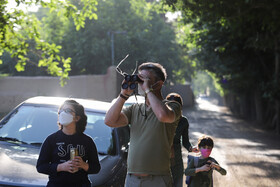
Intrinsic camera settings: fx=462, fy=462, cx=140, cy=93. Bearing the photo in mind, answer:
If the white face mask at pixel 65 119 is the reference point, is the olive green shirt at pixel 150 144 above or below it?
below

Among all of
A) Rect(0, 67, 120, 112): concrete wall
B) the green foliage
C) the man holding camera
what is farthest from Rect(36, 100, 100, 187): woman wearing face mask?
the green foliage

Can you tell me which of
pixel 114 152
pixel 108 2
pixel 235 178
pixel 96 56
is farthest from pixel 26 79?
pixel 114 152

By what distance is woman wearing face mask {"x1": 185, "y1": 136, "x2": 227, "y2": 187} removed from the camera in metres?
4.89

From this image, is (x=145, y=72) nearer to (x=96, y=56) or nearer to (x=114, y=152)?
(x=114, y=152)

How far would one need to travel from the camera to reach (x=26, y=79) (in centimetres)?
2358

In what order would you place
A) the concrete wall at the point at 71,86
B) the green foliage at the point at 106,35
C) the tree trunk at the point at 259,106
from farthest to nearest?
the green foliage at the point at 106,35
the tree trunk at the point at 259,106
the concrete wall at the point at 71,86

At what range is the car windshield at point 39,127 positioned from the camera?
5570 millimetres

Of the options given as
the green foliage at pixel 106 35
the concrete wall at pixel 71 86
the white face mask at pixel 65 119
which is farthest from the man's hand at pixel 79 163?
the green foliage at pixel 106 35

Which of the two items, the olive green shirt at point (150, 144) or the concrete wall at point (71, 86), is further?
the concrete wall at point (71, 86)

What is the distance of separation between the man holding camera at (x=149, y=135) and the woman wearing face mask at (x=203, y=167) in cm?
139

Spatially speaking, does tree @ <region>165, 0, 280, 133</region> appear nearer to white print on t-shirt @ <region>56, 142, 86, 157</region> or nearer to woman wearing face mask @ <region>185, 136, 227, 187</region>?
woman wearing face mask @ <region>185, 136, 227, 187</region>

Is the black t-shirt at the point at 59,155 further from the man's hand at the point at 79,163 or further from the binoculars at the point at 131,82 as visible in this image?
the binoculars at the point at 131,82

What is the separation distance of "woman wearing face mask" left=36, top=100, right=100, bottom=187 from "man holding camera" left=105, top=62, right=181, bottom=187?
32 cm

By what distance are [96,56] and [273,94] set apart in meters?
14.7
